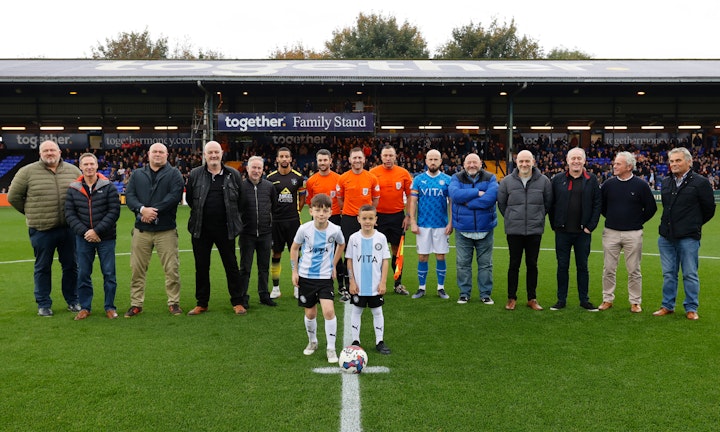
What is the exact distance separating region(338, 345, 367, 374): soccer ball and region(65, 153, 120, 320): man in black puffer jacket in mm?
3516

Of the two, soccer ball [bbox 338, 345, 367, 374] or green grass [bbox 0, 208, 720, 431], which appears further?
soccer ball [bbox 338, 345, 367, 374]

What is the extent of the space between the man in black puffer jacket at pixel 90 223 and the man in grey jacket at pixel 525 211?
5.06 metres

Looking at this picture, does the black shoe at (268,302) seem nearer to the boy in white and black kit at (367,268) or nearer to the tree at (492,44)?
the boy in white and black kit at (367,268)

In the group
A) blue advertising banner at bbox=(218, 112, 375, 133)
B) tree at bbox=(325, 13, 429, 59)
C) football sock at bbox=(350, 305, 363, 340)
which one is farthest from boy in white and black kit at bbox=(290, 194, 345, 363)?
tree at bbox=(325, 13, 429, 59)

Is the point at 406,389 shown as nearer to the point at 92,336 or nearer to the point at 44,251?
the point at 92,336

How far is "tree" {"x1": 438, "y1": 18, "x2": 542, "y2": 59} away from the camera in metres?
58.7

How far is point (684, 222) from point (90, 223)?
7410 mm

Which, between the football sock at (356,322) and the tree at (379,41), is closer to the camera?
the football sock at (356,322)

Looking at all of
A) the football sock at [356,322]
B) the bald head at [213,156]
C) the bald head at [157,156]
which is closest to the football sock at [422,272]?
the football sock at [356,322]

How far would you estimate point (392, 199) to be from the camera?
811 centimetres

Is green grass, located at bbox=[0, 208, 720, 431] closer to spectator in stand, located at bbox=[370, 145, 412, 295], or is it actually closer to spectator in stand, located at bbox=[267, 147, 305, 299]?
spectator in stand, located at bbox=[267, 147, 305, 299]

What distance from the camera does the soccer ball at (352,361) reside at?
4.96m

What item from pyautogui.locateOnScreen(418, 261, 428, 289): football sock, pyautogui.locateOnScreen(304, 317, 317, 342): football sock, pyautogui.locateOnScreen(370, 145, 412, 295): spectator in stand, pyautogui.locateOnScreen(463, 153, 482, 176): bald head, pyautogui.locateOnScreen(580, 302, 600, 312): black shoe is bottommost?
pyautogui.locateOnScreen(580, 302, 600, 312): black shoe

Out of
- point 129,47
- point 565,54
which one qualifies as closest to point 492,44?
point 565,54
